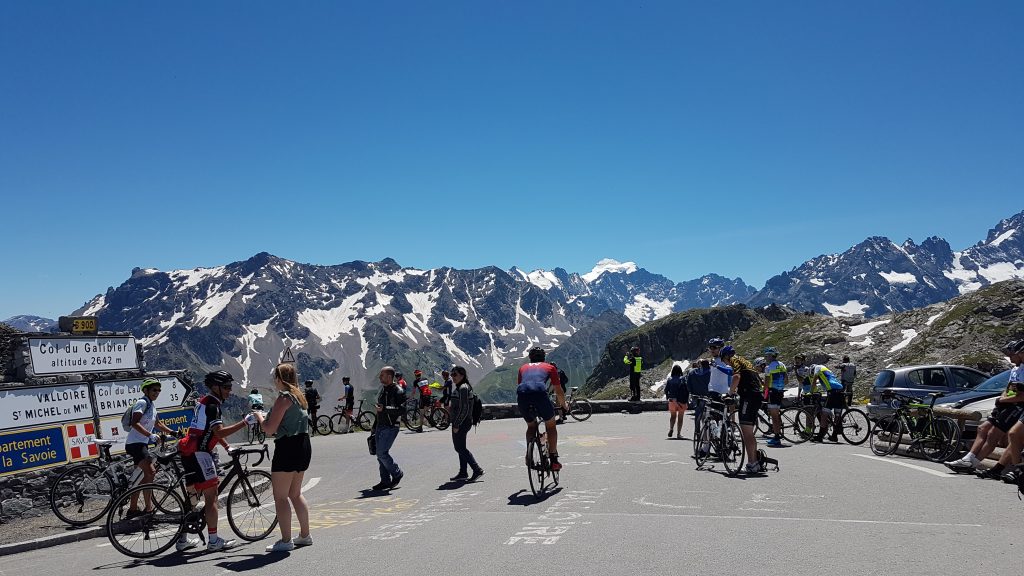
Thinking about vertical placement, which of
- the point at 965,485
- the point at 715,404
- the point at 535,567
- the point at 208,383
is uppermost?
the point at 208,383

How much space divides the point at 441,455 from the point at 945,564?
12302 millimetres

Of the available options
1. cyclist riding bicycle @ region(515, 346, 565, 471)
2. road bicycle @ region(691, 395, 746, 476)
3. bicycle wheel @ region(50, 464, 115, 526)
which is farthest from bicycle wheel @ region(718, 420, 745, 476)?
bicycle wheel @ region(50, 464, 115, 526)

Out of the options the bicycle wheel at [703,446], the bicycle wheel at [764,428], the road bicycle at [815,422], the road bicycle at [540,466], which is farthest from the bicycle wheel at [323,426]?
the bicycle wheel at [703,446]

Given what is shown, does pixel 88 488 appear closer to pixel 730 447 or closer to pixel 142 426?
pixel 142 426

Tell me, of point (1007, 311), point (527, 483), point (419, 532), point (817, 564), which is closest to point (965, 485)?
point (817, 564)

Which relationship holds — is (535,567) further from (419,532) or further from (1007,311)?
(1007,311)

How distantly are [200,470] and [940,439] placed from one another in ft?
41.8

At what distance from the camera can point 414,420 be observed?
81.4 feet

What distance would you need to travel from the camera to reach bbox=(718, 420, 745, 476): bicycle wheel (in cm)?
1260

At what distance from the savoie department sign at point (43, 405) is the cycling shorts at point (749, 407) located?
12.4 meters

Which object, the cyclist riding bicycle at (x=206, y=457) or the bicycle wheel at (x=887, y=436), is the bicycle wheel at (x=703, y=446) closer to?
the bicycle wheel at (x=887, y=436)

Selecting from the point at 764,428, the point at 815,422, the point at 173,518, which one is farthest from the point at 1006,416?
the point at 173,518

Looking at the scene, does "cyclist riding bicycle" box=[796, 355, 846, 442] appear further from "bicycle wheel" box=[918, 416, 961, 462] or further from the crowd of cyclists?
"bicycle wheel" box=[918, 416, 961, 462]

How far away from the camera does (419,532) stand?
9305mm
